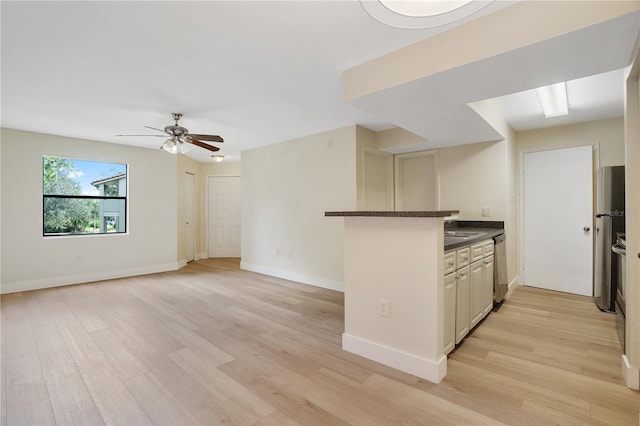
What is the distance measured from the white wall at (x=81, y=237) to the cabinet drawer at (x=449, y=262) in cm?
557

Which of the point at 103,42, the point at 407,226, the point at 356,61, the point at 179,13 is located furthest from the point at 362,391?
the point at 103,42

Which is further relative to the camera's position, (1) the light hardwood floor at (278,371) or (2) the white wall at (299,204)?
(2) the white wall at (299,204)

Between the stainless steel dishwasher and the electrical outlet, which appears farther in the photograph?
the stainless steel dishwasher

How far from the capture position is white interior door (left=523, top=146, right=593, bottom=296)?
405 cm

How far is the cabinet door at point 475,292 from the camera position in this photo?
273cm

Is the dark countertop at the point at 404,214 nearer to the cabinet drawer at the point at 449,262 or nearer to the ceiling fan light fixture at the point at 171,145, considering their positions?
the cabinet drawer at the point at 449,262

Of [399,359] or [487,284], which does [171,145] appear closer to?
[399,359]

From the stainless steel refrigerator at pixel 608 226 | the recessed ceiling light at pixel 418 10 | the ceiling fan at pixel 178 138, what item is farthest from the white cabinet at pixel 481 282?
the ceiling fan at pixel 178 138

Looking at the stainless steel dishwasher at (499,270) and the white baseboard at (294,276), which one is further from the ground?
the stainless steel dishwasher at (499,270)

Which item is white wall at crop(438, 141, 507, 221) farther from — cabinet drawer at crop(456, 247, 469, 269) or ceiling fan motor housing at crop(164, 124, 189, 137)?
ceiling fan motor housing at crop(164, 124, 189, 137)

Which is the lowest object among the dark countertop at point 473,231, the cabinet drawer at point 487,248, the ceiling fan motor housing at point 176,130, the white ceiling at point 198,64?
the cabinet drawer at point 487,248

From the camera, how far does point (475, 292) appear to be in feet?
9.29

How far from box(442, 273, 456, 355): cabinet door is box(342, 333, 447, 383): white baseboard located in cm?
18

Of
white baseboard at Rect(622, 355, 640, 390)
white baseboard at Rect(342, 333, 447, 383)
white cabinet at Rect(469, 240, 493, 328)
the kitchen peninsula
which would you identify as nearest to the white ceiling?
the kitchen peninsula
